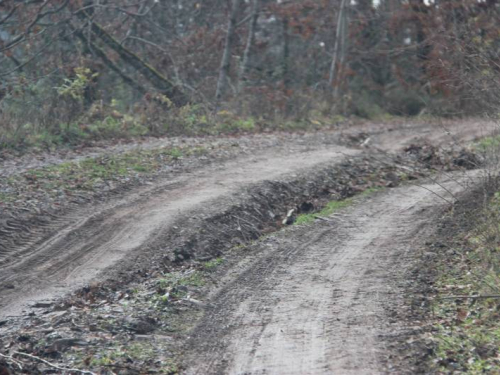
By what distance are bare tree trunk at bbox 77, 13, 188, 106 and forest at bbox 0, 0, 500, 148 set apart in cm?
3

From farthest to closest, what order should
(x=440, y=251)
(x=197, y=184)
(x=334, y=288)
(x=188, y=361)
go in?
(x=197, y=184) < (x=440, y=251) < (x=334, y=288) < (x=188, y=361)

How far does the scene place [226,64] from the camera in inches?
928

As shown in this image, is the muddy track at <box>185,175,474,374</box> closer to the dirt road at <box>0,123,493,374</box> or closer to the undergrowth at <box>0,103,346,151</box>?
Answer: the dirt road at <box>0,123,493,374</box>

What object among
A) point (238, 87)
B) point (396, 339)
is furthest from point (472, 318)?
point (238, 87)

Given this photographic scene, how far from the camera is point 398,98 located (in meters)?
28.7

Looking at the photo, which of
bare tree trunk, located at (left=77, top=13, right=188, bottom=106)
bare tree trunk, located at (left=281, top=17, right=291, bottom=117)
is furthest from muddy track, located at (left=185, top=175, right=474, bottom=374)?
bare tree trunk, located at (left=281, top=17, right=291, bottom=117)

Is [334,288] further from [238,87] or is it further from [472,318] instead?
[238,87]

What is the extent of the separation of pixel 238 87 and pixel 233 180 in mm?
11285

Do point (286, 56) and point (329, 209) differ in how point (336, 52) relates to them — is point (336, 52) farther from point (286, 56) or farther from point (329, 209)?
point (329, 209)

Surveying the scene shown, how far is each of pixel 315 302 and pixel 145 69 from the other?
48.6 feet

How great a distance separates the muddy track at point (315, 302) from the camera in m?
6.12

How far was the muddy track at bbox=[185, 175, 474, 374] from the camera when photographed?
6117mm

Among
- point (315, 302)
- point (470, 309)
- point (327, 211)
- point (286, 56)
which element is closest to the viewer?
point (470, 309)

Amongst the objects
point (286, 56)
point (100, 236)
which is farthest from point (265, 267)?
point (286, 56)
